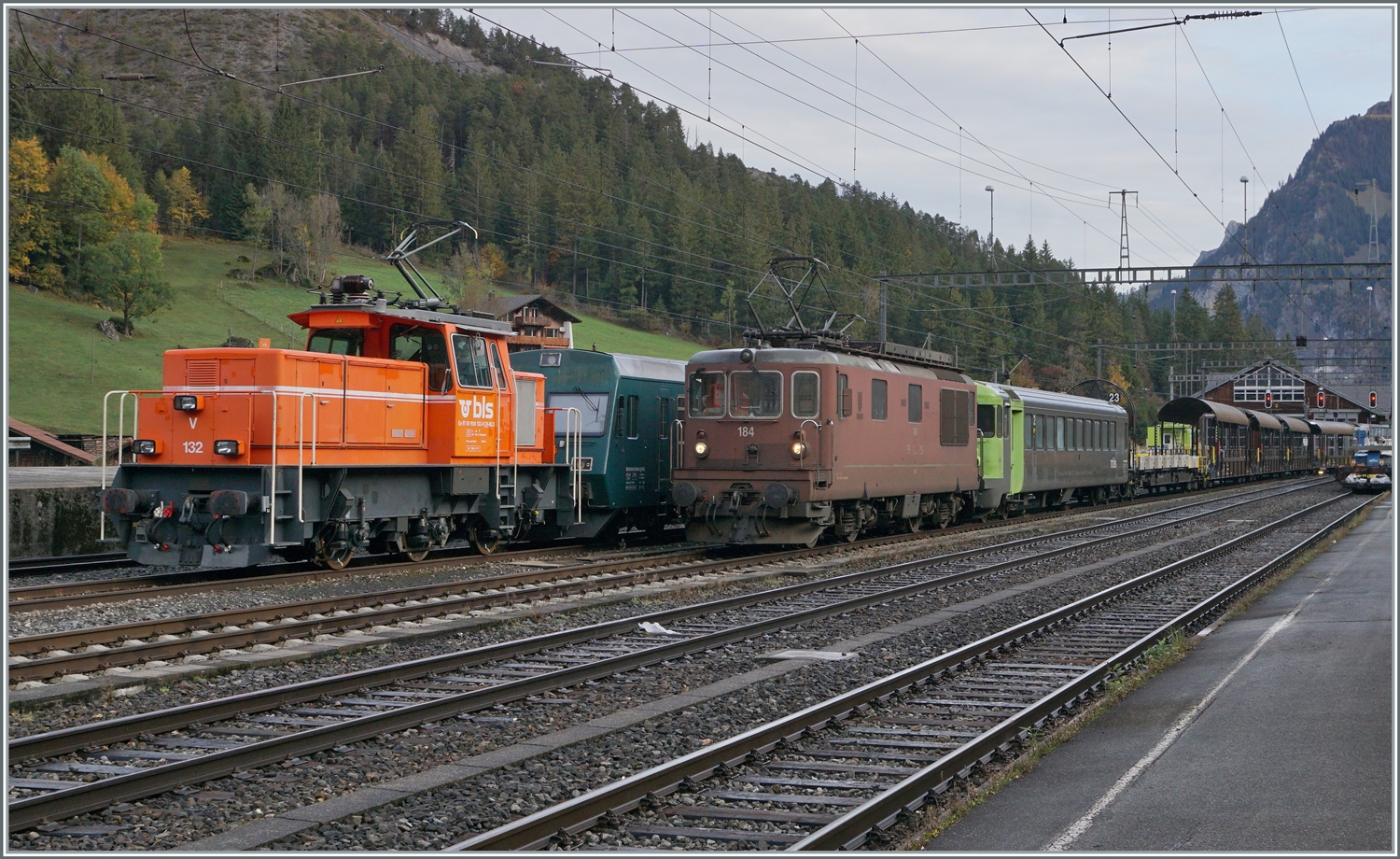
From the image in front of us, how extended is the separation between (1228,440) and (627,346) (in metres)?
35.6

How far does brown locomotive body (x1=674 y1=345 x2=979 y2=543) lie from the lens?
20.3 m

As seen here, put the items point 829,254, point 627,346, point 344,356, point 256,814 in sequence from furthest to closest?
1. point 829,254
2. point 627,346
3. point 344,356
4. point 256,814

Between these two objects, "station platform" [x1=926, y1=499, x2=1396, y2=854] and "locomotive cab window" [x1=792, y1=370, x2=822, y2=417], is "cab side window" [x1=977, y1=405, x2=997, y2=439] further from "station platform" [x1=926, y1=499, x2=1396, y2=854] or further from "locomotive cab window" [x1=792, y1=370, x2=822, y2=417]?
"station platform" [x1=926, y1=499, x2=1396, y2=854]

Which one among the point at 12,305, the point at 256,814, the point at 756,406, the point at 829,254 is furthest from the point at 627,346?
the point at 256,814

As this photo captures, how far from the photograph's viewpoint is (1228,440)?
174 ft

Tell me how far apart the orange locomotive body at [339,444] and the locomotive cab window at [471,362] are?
0.08 feet

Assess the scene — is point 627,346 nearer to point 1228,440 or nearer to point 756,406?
point 1228,440

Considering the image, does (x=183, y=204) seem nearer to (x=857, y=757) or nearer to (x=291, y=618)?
(x=291, y=618)

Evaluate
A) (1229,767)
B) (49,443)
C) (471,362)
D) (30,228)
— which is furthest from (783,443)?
(30,228)

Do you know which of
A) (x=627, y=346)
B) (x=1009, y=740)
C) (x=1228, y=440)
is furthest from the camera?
(x=627, y=346)

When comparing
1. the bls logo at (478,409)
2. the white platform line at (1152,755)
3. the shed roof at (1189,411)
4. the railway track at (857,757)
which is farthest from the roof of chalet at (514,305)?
the white platform line at (1152,755)

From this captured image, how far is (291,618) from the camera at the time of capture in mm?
12648

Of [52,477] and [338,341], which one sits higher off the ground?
[338,341]

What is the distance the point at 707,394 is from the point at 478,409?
4.57m
